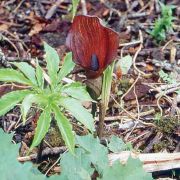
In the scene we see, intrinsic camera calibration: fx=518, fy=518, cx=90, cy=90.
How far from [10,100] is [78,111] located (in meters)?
0.19

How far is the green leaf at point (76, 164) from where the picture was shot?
1363 millimetres

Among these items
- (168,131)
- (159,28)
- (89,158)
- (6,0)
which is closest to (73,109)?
(89,158)

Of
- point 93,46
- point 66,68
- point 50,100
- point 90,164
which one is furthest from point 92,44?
point 90,164

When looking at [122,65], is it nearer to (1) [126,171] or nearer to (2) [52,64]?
(2) [52,64]

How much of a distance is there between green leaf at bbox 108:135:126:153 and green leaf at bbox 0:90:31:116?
13.2 inches

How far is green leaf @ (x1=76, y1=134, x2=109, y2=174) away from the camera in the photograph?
1.39 m

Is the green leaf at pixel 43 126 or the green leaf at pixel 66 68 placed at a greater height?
the green leaf at pixel 66 68

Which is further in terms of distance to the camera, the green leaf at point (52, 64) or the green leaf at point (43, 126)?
the green leaf at point (52, 64)

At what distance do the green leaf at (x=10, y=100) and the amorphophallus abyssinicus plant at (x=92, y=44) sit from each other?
23 cm

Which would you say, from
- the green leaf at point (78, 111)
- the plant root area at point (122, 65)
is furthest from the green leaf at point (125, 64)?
the green leaf at point (78, 111)

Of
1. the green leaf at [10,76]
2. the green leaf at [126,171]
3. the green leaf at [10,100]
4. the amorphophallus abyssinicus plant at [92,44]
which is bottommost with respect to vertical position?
the green leaf at [126,171]

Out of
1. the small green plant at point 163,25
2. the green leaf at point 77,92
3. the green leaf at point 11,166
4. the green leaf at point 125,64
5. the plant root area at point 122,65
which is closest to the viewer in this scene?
the green leaf at point 11,166

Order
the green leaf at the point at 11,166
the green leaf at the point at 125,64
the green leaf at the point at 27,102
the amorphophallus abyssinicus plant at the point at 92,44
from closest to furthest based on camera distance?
the green leaf at the point at 11,166, the green leaf at the point at 27,102, the amorphophallus abyssinicus plant at the point at 92,44, the green leaf at the point at 125,64

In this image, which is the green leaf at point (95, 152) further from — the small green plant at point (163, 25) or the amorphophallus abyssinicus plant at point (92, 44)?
the small green plant at point (163, 25)
